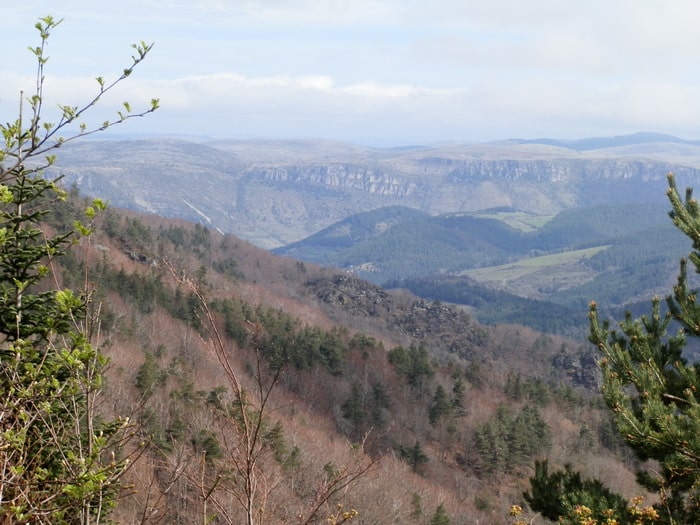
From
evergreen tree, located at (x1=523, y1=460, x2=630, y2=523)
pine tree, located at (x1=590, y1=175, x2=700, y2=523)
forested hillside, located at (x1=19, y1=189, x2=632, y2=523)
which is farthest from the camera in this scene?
forested hillside, located at (x1=19, y1=189, x2=632, y2=523)

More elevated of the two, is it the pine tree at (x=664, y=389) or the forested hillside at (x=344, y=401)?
the pine tree at (x=664, y=389)

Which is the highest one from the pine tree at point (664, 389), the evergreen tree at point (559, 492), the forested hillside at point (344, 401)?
the pine tree at point (664, 389)

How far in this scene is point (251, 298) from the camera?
105125mm

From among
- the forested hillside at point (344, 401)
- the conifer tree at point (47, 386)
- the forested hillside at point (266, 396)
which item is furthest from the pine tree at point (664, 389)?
the forested hillside at point (344, 401)

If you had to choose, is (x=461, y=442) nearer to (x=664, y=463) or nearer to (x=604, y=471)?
(x=604, y=471)

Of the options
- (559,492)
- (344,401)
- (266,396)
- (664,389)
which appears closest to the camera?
(266,396)

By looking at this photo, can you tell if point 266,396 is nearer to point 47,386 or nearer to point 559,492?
point 47,386

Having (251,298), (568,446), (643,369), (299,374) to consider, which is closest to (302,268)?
(251,298)

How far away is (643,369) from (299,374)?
2341 inches

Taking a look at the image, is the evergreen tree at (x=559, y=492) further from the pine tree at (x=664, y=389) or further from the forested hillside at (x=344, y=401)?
the forested hillside at (x=344, y=401)

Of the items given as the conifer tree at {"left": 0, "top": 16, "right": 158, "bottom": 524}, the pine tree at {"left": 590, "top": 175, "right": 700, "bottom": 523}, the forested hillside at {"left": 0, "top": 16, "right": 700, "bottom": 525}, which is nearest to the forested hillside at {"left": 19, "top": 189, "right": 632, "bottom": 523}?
the forested hillside at {"left": 0, "top": 16, "right": 700, "bottom": 525}

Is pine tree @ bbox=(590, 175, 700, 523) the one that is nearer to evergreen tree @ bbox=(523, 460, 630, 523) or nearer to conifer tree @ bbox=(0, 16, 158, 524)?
evergreen tree @ bbox=(523, 460, 630, 523)

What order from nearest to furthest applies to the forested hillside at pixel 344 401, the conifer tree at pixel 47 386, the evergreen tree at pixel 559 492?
the conifer tree at pixel 47 386 → the evergreen tree at pixel 559 492 → the forested hillside at pixel 344 401

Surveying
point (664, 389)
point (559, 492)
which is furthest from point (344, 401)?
point (664, 389)
